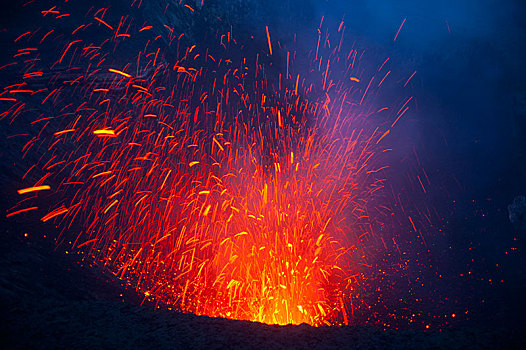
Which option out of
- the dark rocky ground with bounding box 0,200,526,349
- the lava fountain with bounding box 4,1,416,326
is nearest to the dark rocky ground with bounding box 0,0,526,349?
the dark rocky ground with bounding box 0,200,526,349

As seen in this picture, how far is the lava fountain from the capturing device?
371 centimetres

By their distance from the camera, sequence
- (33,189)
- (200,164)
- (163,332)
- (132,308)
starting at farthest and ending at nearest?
1. (200,164)
2. (33,189)
3. (132,308)
4. (163,332)

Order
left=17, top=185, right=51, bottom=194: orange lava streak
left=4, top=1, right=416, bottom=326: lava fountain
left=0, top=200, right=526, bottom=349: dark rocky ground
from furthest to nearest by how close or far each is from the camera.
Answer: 1. left=4, top=1, right=416, bottom=326: lava fountain
2. left=17, top=185, right=51, bottom=194: orange lava streak
3. left=0, top=200, right=526, bottom=349: dark rocky ground

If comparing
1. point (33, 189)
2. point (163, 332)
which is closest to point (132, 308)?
point (163, 332)

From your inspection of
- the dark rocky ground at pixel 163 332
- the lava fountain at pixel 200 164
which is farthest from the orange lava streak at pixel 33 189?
the dark rocky ground at pixel 163 332

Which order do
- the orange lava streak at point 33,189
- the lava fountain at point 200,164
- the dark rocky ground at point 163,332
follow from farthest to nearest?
the lava fountain at point 200,164 < the orange lava streak at point 33,189 < the dark rocky ground at point 163,332

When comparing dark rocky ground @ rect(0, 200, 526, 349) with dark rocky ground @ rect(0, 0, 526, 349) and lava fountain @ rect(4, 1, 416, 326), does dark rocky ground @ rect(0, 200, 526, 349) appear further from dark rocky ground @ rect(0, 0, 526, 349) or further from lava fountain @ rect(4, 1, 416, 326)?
lava fountain @ rect(4, 1, 416, 326)

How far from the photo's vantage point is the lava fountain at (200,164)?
12.2 ft

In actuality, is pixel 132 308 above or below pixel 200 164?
below

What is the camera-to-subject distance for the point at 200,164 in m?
5.45

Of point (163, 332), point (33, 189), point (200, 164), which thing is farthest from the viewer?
point (200, 164)

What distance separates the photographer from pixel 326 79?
8.02m

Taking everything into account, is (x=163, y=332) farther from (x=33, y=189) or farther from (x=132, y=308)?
(x=33, y=189)

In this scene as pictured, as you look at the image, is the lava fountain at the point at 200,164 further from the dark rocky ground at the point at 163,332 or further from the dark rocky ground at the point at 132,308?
the dark rocky ground at the point at 163,332
